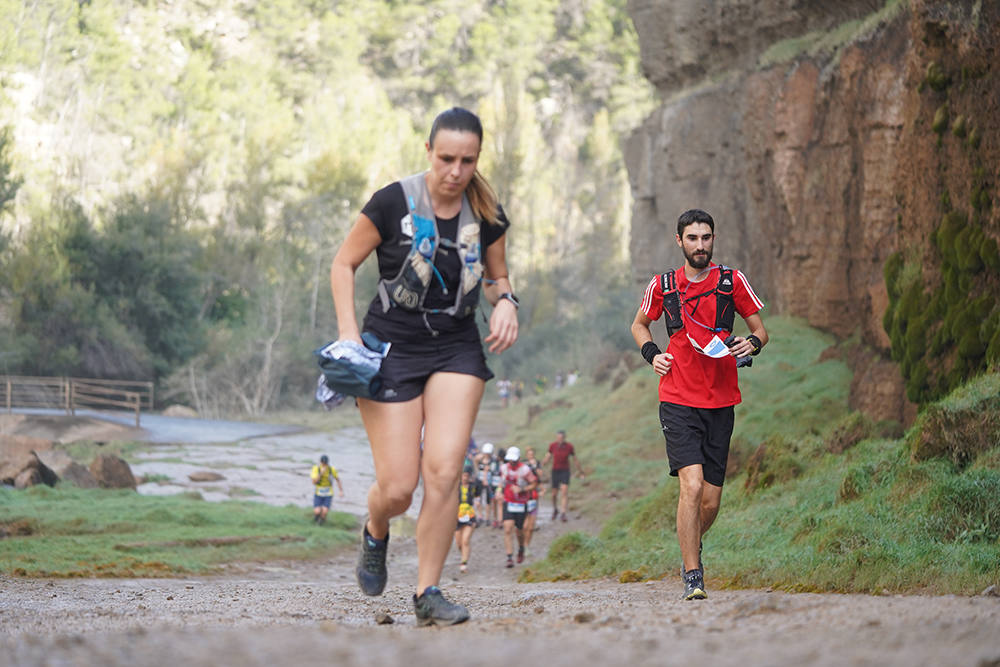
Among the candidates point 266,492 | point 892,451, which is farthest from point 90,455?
point 892,451

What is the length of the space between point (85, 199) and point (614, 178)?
3497 cm

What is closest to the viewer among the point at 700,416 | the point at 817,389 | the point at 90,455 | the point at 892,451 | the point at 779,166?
the point at 700,416

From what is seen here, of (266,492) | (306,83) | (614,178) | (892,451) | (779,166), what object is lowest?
(266,492)

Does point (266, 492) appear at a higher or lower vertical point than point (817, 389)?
lower

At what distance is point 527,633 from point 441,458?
3.70ft

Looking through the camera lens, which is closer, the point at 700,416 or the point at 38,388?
the point at 700,416

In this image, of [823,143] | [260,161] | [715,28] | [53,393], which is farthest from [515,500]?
[260,161]

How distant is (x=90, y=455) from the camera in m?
30.0

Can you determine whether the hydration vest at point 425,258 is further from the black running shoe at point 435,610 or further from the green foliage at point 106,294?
the green foliage at point 106,294

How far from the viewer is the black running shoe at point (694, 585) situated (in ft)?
20.3

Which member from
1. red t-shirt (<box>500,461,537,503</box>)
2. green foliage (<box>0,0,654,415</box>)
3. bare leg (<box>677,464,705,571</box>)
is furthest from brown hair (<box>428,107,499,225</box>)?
green foliage (<box>0,0,654,415</box>)

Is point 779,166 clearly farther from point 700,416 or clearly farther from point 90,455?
point 90,455

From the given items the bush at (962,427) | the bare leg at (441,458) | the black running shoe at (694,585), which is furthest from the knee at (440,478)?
the bush at (962,427)

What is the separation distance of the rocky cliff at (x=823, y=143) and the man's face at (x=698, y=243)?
14.9 ft
